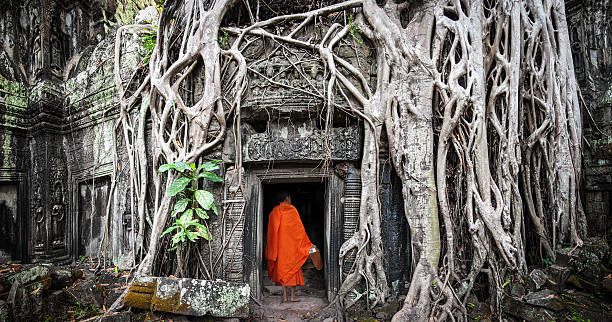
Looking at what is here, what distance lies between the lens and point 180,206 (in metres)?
3.23

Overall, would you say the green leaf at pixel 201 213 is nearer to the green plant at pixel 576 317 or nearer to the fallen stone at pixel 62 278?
the fallen stone at pixel 62 278

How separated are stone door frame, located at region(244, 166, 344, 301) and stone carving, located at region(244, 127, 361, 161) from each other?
0.69 feet

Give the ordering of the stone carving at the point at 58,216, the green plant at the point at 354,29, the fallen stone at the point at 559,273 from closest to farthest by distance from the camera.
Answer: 1. the fallen stone at the point at 559,273
2. the green plant at the point at 354,29
3. the stone carving at the point at 58,216

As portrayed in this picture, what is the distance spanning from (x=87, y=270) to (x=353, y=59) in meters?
4.63

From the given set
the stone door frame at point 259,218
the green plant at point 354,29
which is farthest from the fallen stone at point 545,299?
the green plant at point 354,29

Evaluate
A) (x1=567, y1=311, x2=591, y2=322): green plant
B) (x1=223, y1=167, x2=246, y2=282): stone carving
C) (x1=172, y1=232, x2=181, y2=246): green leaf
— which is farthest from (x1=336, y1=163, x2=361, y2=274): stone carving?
(x1=567, y1=311, x2=591, y2=322): green plant

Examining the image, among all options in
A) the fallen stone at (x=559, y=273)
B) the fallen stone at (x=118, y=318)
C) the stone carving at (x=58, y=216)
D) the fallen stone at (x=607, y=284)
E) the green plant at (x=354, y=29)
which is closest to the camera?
the fallen stone at (x=607, y=284)

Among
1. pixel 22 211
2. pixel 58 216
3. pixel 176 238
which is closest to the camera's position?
pixel 176 238

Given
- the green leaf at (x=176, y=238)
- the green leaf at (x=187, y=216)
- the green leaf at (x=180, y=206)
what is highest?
the green leaf at (x=180, y=206)

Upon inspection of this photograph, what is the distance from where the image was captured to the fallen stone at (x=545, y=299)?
2723mm

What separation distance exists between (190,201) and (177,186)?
0.27m

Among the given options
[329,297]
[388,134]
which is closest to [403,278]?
[329,297]

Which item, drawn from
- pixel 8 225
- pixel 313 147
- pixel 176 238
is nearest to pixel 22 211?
pixel 8 225

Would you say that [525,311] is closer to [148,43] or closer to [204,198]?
[204,198]
